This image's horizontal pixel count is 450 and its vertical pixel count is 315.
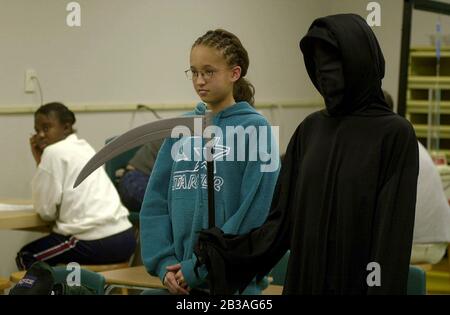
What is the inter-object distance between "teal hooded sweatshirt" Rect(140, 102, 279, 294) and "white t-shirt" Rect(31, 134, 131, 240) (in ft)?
6.60

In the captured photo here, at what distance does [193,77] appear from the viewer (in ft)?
7.07

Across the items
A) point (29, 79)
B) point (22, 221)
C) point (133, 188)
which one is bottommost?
point (22, 221)

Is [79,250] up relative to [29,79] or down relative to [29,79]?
down

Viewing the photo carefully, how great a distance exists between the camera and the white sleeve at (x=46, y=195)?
13.5 ft

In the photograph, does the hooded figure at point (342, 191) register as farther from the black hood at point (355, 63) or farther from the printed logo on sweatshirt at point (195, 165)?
the printed logo on sweatshirt at point (195, 165)

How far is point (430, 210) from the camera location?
3.90 m

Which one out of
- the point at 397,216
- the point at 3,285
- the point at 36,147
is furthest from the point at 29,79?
the point at 397,216

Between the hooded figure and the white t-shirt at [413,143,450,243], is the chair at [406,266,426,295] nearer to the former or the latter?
the hooded figure

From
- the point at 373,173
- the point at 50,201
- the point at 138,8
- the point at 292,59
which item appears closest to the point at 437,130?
the point at 292,59

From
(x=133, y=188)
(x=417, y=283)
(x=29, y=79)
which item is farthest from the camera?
(x=29, y=79)

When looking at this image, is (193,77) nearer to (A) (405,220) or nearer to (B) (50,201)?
(A) (405,220)

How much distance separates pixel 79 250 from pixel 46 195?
33 centimetres

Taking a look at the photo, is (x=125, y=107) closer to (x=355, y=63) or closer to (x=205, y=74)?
(x=205, y=74)

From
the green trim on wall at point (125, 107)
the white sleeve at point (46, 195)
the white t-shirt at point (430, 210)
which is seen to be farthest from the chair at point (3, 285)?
the white t-shirt at point (430, 210)
